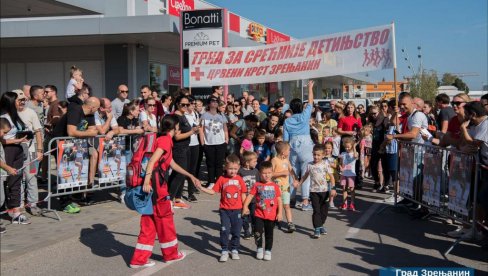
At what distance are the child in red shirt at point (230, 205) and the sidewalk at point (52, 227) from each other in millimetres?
2226

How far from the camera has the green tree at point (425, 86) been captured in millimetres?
53500

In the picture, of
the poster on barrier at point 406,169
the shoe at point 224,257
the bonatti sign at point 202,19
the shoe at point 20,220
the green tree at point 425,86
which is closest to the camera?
the shoe at point 224,257

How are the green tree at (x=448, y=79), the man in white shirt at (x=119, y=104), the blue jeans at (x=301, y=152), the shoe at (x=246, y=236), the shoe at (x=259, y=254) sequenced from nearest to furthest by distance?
the shoe at (x=259, y=254) < the shoe at (x=246, y=236) < the blue jeans at (x=301, y=152) < the man in white shirt at (x=119, y=104) < the green tree at (x=448, y=79)

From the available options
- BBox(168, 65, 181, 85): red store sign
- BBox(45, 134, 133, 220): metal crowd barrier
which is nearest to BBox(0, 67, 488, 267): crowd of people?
BBox(45, 134, 133, 220): metal crowd barrier

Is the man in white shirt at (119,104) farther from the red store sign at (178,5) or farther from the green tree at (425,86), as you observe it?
the green tree at (425,86)

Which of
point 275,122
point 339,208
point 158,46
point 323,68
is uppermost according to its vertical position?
point 158,46

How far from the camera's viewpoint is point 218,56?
12.2 m

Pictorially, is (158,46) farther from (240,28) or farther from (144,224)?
(144,224)

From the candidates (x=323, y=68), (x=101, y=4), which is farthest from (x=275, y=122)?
(x=101, y=4)

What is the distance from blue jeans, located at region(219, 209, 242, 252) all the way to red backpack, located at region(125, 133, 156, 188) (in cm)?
103

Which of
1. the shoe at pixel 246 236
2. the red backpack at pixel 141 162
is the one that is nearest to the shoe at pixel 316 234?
the shoe at pixel 246 236

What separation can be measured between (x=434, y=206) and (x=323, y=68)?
411 cm

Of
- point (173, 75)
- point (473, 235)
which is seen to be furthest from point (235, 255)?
point (173, 75)

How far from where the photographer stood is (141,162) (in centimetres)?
575
